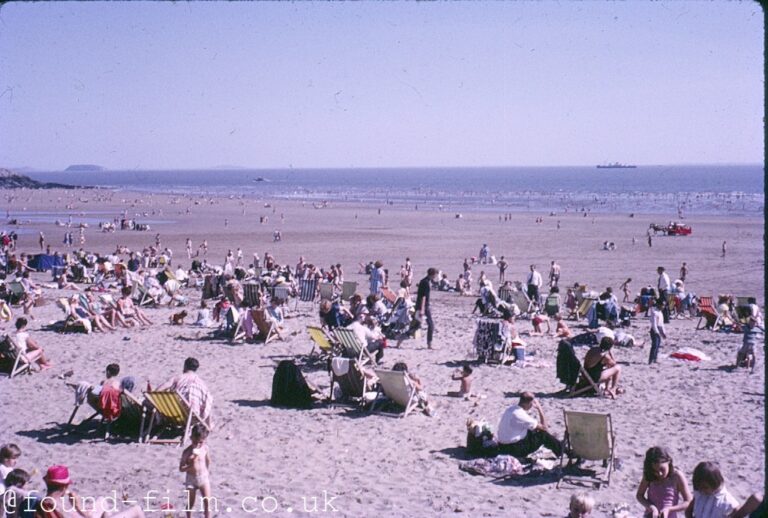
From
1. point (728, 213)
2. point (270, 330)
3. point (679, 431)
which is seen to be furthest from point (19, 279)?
point (728, 213)

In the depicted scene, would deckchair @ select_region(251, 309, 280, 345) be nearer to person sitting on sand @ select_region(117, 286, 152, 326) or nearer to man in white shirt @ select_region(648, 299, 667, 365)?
person sitting on sand @ select_region(117, 286, 152, 326)

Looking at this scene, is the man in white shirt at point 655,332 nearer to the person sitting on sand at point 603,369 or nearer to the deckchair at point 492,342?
the person sitting on sand at point 603,369

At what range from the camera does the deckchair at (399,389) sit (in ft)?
26.4

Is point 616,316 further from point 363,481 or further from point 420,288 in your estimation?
point 363,481

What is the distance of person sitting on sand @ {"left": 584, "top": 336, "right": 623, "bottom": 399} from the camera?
8.95 meters

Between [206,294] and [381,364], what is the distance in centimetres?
808

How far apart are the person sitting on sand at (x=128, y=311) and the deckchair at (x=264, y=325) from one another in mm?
2826

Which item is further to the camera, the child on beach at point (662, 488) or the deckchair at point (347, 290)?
the deckchair at point (347, 290)

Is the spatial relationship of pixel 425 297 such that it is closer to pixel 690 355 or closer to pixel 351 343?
pixel 351 343

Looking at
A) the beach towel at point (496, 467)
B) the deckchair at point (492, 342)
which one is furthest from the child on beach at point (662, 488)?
the deckchair at point (492, 342)

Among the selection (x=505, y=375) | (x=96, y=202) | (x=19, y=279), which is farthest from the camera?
(x=96, y=202)

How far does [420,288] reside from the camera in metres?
11.6

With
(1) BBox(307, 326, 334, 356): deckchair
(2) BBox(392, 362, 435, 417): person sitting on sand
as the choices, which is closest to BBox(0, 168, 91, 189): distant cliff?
(1) BBox(307, 326, 334, 356): deckchair

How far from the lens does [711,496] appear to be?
13.8 ft
